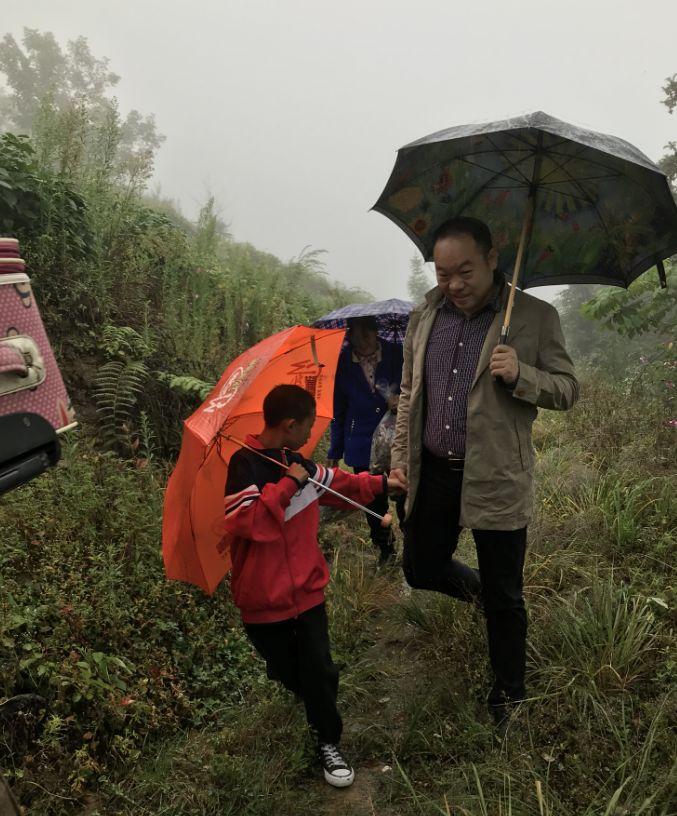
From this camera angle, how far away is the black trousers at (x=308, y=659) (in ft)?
8.39

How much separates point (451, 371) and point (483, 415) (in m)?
0.30

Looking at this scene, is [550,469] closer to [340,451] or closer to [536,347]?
[340,451]

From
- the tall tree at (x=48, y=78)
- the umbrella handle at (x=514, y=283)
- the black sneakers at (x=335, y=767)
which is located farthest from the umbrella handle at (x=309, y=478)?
the tall tree at (x=48, y=78)

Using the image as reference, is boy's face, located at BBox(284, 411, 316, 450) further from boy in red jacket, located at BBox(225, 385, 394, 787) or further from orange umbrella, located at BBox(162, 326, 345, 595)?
orange umbrella, located at BBox(162, 326, 345, 595)

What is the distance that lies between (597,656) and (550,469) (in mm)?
3029

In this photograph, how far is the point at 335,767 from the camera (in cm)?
266

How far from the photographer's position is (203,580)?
260 cm

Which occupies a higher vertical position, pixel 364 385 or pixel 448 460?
pixel 364 385

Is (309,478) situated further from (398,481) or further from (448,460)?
(448,460)

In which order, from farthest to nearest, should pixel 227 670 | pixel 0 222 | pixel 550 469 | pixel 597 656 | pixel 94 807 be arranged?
1. pixel 550 469
2. pixel 0 222
3. pixel 227 670
4. pixel 597 656
5. pixel 94 807

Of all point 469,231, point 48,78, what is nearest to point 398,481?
point 469,231

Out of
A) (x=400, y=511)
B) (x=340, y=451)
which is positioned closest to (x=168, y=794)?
(x=400, y=511)

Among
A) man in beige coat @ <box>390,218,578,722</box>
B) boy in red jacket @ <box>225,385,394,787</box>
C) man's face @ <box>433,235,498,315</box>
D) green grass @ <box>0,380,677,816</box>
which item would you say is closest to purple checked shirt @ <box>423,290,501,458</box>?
man in beige coat @ <box>390,218,578,722</box>

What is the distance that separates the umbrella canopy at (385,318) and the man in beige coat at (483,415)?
5.26ft
